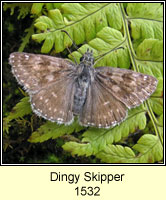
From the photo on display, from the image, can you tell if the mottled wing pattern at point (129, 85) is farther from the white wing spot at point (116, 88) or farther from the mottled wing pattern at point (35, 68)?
the mottled wing pattern at point (35, 68)

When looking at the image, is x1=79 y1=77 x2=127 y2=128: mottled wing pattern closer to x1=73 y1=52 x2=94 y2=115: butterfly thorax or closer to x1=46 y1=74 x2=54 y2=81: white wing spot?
x1=73 y1=52 x2=94 y2=115: butterfly thorax

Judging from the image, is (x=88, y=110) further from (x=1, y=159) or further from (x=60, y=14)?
(x=1, y=159)

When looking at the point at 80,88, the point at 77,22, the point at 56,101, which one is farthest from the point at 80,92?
the point at 77,22

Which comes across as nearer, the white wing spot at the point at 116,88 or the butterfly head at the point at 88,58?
the butterfly head at the point at 88,58

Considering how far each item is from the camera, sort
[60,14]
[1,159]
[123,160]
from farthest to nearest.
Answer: [1,159] → [123,160] → [60,14]

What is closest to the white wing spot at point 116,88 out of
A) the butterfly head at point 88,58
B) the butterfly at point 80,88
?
the butterfly at point 80,88

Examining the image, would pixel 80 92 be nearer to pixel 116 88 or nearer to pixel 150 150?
pixel 116 88

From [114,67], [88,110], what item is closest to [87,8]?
[114,67]
